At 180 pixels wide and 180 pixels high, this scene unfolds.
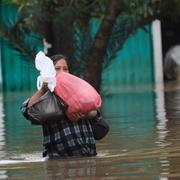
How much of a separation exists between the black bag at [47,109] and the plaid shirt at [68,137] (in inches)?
3.9

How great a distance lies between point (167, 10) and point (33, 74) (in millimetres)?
9035

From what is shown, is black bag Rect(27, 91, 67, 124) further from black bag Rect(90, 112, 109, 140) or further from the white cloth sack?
black bag Rect(90, 112, 109, 140)

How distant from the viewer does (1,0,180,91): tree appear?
17.7 m

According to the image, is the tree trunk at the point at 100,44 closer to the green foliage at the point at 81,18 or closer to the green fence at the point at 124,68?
the green foliage at the point at 81,18

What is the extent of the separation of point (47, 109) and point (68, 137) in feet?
1.21

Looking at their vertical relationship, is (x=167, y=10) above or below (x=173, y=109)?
above

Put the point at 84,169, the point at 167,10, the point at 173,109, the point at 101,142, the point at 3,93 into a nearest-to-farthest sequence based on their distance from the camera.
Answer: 1. the point at 84,169
2. the point at 101,142
3. the point at 173,109
4. the point at 167,10
5. the point at 3,93

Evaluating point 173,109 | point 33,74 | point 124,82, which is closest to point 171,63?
point 124,82

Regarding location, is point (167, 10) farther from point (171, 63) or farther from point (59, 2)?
point (171, 63)

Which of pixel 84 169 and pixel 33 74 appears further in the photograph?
pixel 33 74

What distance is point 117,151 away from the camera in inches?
361

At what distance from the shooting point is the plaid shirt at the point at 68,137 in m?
8.20

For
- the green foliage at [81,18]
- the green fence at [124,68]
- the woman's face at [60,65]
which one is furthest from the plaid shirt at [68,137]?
the green fence at [124,68]

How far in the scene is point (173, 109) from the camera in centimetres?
1527
